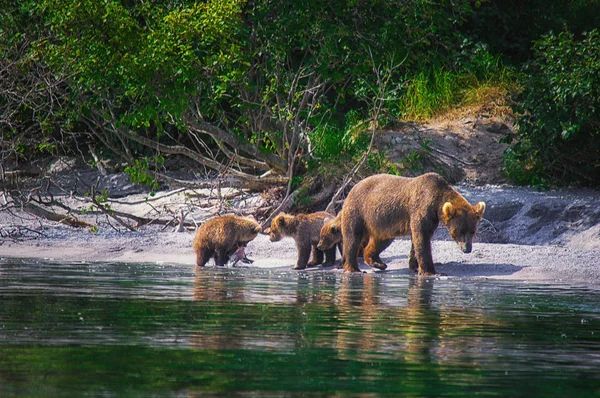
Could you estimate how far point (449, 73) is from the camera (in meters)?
20.8

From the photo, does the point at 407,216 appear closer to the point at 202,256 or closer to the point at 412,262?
the point at 412,262

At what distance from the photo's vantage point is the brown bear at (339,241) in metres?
15.0

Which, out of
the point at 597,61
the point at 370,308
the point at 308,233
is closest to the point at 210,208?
the point at 308,233

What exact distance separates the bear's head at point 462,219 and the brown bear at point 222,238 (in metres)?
3.35

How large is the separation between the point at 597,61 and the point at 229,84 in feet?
20.2

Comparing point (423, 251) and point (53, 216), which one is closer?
point (423, 251)

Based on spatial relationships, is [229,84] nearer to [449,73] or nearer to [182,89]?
[182,89]

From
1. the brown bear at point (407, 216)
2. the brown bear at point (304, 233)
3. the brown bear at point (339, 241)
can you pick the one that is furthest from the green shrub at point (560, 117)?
the brown bear at point (304, 233)

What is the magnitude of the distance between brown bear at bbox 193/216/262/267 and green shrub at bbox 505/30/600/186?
5292 millimetres

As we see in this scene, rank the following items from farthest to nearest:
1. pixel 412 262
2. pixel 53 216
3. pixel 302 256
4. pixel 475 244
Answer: pixel 53 216
pixel 302 256
pixel 475 244
pixel 412 262

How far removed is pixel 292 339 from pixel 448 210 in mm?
6941

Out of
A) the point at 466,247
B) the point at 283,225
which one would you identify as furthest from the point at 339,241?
the point at 466,247

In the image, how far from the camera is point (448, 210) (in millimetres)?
13680

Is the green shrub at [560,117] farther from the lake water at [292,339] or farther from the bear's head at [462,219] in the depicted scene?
the lake water at [292,339]
